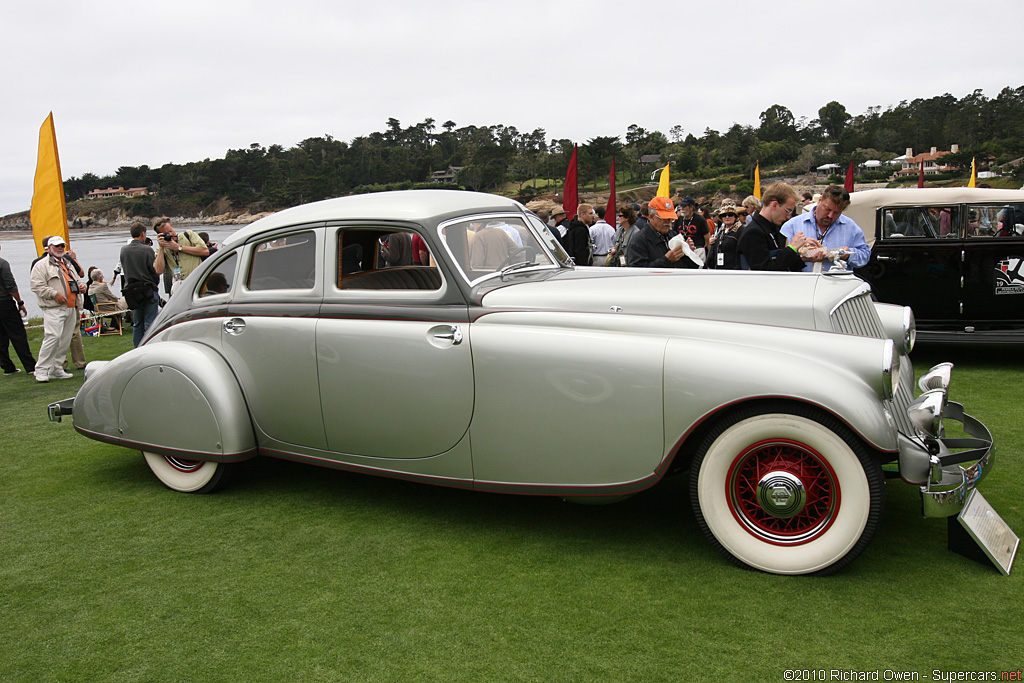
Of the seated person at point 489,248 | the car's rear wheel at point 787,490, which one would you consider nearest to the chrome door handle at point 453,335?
the seated person at point 489,248

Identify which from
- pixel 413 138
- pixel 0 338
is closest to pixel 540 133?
pixel 413 138

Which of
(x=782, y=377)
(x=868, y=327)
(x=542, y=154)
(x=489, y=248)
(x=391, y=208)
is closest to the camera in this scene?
(x=782, y=377)

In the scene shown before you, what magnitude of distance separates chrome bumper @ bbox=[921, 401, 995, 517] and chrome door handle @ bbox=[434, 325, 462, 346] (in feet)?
6.95

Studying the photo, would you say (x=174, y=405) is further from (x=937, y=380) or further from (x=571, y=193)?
(x=571, y=193)

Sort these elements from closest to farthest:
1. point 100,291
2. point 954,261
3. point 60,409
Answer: point 60,409 → point 954,261 → point 100,291

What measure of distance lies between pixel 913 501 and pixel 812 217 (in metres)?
2.85

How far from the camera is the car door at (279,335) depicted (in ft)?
12.9

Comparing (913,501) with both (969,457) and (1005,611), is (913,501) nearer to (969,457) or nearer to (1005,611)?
(969,457)

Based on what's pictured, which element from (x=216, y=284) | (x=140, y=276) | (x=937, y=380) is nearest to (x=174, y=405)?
(x=216, y=284)

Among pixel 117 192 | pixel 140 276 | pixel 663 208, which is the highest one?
pixel 117 192

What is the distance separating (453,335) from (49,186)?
24.7ft

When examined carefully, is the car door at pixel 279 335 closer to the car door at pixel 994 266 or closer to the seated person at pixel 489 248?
the seated person at pixel 489 248

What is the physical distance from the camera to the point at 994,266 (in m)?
7.12

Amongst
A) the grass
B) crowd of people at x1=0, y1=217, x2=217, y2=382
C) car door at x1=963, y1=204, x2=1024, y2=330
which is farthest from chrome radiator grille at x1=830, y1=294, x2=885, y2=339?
crowd of people at x1=0, y1=217, x2=217, y2=382
